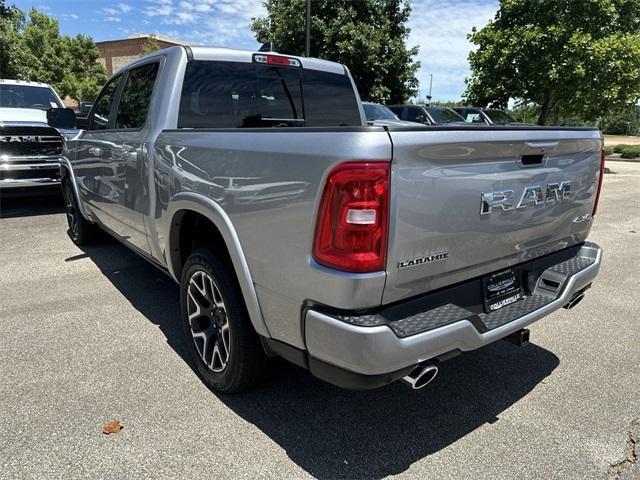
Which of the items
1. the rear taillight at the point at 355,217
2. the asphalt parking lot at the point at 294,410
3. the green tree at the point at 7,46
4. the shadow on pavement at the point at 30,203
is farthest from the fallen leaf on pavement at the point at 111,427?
the green tree at the point at 7,46

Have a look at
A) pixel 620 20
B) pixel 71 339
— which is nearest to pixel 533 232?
pixel 71 339

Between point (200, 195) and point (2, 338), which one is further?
point (2, 338)

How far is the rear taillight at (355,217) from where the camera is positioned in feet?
6.11

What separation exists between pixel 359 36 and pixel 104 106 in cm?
1800

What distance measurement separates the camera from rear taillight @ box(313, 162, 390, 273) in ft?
6.11

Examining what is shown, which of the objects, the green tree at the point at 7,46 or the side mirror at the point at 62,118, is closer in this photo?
the side mirror at the point at 62,118

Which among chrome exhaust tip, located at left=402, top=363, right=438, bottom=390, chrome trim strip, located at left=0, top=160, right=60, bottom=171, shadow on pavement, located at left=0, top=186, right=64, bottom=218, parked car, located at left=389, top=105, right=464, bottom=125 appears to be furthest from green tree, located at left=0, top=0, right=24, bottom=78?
chrome exhaust tip, located at left=402, top=363, right=438, bottom=390

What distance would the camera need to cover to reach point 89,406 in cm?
271

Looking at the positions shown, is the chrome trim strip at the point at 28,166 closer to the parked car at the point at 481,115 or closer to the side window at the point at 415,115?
the side window at the point at 415,115

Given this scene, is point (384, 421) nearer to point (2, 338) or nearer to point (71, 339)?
point (71, 339)

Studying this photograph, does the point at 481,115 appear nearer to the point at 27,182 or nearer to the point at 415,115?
the point at 415,115

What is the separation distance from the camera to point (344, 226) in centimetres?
190

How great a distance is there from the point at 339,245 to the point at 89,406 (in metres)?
1.82

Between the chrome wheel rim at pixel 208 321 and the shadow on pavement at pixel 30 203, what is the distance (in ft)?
18.7
